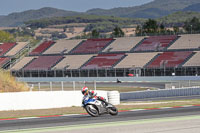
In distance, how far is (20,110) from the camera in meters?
24.3

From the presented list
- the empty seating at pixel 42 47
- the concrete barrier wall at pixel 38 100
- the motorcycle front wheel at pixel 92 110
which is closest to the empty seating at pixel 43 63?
the empty seating at pixel 42 47

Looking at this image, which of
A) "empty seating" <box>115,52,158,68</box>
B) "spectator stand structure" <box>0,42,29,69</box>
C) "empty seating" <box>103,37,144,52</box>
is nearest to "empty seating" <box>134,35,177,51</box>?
"empty seating" <box>103,37,144,52</box>

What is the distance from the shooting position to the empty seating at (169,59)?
66062mm

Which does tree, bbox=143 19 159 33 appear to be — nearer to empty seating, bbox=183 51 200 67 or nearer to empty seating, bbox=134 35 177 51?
empty seating, bbox=134 35 177 51

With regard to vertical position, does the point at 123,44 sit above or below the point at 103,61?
above

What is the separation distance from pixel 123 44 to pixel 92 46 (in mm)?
5974

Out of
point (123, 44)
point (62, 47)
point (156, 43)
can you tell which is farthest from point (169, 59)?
point (62, 47)

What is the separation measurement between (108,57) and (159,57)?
9377 mm

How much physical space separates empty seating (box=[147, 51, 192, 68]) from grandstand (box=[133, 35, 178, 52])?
3539 millimetres

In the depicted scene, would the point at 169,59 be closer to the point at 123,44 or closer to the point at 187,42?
the point at 187,42

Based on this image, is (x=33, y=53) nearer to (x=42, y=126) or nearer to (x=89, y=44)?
(x=89, y=44)

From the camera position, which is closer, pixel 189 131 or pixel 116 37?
pixel 189 131

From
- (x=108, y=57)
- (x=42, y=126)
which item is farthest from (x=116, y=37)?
(x=42, y=126)

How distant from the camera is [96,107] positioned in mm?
18875
